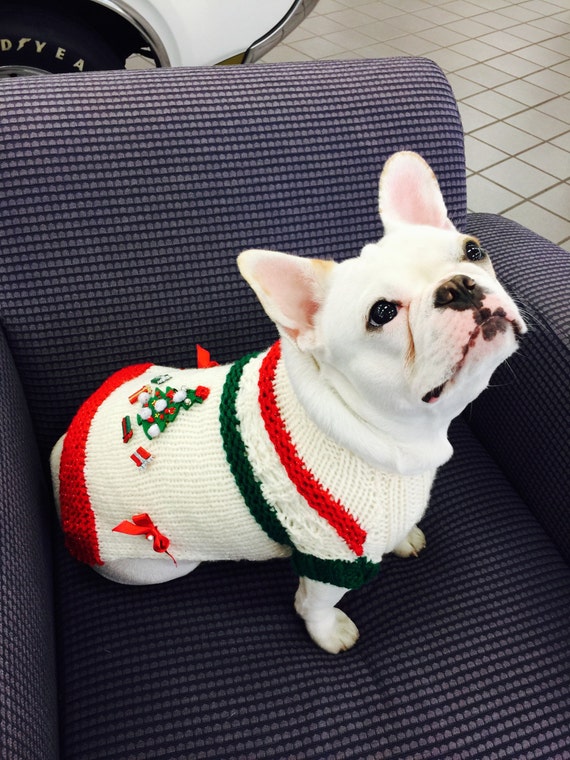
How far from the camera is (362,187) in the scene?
38.7 inches

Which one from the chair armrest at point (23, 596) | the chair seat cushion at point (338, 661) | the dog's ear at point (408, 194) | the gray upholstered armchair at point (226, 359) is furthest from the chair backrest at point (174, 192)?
the chair seat cushion at point (338, 661)

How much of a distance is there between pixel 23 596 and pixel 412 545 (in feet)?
1.77

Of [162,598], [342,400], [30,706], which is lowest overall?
[162,598]

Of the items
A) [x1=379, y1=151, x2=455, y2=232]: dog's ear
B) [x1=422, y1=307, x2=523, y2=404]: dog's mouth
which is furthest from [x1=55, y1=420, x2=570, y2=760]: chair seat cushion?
[x1=379, y1=151, x2=455, y2=232]: dog's ear

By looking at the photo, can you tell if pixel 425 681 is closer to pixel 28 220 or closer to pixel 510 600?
pixel 510 600

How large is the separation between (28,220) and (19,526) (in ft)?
1.44

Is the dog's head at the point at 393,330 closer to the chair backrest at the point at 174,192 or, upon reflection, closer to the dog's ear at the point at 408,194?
the dog's ear at the point at 408,194

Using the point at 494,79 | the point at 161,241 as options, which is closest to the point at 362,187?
the point at 161,241

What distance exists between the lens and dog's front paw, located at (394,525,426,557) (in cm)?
91

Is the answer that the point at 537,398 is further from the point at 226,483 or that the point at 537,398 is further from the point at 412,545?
the point at 226,483

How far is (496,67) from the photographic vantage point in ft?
10.8

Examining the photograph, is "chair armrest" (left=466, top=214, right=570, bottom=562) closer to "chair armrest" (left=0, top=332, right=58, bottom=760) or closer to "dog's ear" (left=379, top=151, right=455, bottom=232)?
"dog's ear" (left=379, top=151, right=455, bottom=232)

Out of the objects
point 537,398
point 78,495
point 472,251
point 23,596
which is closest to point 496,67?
point 537,398

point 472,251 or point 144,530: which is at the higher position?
point 472,251
